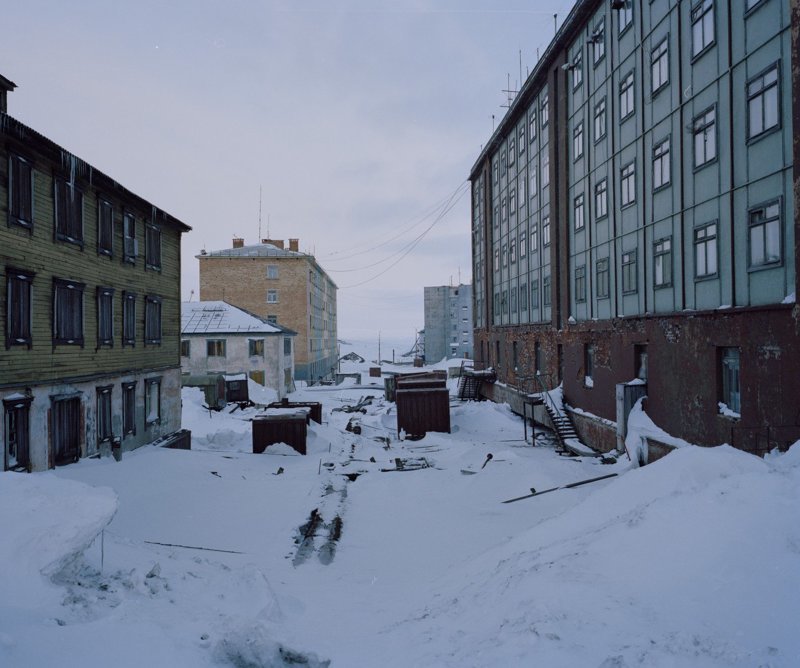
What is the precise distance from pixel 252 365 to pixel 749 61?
118 ft

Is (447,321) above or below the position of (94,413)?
above

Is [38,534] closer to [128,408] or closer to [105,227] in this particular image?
[105,227]

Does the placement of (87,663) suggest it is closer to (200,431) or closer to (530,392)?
(200,431)

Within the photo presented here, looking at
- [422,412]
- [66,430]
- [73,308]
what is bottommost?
[422,412]

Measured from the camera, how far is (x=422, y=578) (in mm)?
9797

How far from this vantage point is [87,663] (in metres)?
5.00

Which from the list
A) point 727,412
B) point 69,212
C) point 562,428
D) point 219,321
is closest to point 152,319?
point 69,212

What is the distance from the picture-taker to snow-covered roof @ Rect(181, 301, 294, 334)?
137 feet

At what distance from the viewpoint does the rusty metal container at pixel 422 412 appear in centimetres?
2642

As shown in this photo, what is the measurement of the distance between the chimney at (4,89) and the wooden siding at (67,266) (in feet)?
8.08

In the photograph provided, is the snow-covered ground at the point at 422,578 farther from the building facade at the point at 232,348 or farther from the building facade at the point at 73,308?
the building facade at the point at 232,348

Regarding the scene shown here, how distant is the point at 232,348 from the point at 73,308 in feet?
83.6

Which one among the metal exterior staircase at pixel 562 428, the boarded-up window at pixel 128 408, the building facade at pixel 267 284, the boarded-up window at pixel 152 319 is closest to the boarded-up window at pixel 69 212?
the boarded-up window at pixel 152 319

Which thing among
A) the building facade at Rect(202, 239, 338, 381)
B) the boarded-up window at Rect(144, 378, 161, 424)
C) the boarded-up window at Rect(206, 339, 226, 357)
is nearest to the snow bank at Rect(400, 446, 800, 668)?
the boarded-up window at Rect(144, 378, 161, 424)
